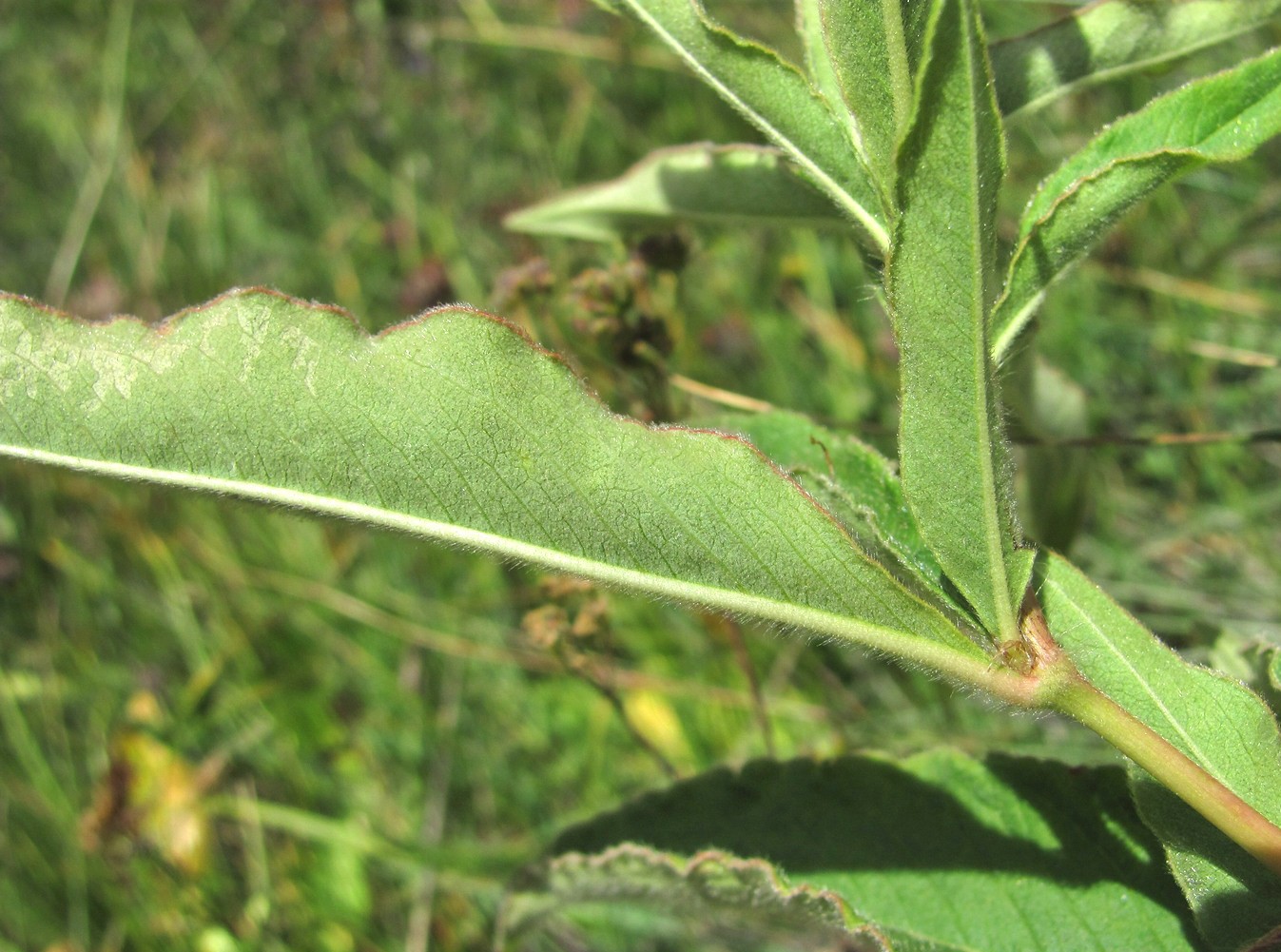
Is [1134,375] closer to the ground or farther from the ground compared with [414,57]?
closer to the ground

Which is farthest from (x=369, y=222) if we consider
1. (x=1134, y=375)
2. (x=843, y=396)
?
(x=1134, y=375)

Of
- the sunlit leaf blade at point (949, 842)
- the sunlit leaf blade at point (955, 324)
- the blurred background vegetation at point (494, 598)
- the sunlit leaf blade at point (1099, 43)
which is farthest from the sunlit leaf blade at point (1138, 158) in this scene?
the blurred background vegetation at point (494, 598)

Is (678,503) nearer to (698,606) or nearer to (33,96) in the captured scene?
(698,606)

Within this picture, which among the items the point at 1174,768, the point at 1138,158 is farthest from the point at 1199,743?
the point at 1138,158

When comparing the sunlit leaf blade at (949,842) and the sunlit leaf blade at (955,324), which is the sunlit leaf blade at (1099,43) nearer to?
the sunlit leaf blade at (955,324)

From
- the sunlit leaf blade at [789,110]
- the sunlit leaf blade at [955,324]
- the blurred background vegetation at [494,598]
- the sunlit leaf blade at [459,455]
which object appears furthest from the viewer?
the blurred background vegetation at [494,598]

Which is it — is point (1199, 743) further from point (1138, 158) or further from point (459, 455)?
point (459, 455)
